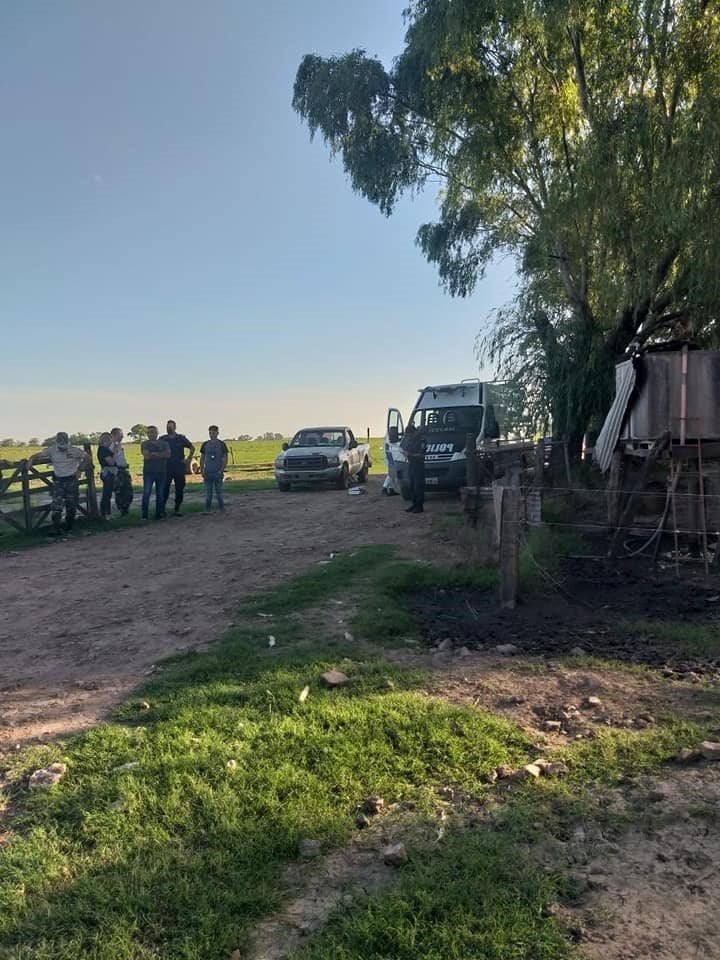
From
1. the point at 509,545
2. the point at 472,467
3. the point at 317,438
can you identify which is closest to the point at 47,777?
the point at 509,545

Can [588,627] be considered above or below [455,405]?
below

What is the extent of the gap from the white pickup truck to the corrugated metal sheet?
8929mm

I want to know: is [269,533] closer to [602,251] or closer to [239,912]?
[602,251]

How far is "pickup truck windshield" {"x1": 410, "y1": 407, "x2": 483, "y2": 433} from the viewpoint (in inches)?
596

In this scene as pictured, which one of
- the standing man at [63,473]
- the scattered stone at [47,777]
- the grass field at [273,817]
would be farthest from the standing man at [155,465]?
the scattered stone at [47,777]

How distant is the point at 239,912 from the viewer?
8.02 ft

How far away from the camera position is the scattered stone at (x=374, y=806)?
3.05m

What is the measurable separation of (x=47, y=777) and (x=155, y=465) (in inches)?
408

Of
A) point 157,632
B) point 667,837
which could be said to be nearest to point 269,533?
point 157,632

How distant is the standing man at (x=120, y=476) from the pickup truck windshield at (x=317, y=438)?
22.0ft

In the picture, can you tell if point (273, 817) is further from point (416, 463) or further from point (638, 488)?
point (416, 463)

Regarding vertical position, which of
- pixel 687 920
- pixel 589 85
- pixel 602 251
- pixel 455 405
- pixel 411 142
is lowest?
pixel 687 920

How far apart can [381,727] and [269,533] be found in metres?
8.27

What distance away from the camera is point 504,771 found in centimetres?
335
